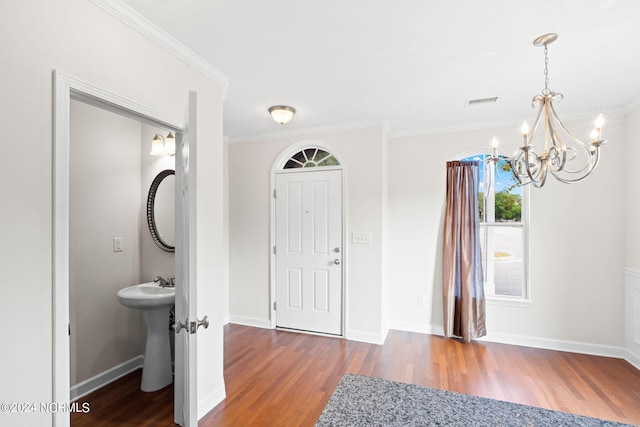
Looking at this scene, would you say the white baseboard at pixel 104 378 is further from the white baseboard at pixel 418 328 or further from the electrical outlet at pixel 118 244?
the white baseboard at pixel 418 328

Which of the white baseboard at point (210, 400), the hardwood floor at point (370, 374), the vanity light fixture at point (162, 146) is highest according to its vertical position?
the vanity light fixture at point (162, 146)

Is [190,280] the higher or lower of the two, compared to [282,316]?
higher

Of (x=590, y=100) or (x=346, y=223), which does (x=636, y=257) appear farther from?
(x=346, y=223)

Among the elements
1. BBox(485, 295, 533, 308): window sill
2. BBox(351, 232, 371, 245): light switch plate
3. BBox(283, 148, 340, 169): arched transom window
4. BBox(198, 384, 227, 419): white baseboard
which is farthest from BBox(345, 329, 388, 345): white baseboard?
BBox(283, 148, 340, 169): arched transom window

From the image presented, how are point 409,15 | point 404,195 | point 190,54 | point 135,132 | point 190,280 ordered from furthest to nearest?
1. point 404,195
2. point 135,132
3. point 190,54
4. point 409,15
5. point 190,280

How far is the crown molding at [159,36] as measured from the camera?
1.53 metres

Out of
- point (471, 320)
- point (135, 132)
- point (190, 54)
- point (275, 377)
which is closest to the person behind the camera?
point (190, 54)

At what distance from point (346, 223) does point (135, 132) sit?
2.38m

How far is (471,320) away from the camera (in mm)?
3453

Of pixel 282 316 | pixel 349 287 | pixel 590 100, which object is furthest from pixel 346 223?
pixel 590 100

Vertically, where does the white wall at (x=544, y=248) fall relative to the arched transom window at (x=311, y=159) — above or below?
below

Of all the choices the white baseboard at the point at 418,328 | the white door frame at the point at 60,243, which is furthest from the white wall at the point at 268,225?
the white door frame at the point at 60,243

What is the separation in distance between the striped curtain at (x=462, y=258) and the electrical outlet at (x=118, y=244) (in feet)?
11.2

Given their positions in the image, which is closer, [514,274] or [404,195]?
[514,274]
